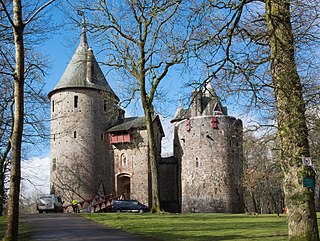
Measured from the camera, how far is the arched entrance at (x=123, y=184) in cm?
4141

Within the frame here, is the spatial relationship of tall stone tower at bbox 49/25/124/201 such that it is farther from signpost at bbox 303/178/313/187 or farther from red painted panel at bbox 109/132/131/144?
signpost at bbox 303/178/313/187

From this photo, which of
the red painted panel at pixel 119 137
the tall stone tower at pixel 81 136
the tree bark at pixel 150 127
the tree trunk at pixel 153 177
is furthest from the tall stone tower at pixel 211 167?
the tree trunk at pixel 153 177

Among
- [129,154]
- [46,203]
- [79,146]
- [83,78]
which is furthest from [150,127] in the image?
[83,78]

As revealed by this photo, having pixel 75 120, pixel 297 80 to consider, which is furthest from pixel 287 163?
pixel 75 120

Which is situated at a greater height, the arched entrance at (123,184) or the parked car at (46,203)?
the arched entrance at (123,184)

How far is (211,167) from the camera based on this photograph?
38.3 metres

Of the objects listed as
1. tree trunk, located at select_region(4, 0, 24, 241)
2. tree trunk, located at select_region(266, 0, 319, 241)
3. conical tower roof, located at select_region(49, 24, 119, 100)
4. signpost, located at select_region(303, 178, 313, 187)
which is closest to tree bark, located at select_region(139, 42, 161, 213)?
tree trunk, located at select_region(4, 0, 24, 241)

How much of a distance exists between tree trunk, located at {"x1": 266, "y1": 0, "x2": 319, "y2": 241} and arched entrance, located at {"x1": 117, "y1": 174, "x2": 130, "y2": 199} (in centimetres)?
3282

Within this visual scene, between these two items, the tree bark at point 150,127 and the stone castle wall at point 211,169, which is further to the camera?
the stone castle wall at point 211,169

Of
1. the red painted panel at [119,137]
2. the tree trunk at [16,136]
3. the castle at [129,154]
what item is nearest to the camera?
the tree trunk at [16,136]

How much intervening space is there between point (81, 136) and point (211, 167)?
37.0ft

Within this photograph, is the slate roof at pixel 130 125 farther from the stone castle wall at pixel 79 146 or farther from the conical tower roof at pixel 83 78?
the conical tower roof at pixel 83 78

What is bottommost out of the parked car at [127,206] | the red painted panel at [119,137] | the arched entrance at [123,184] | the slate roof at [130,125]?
the parked car at [127,206]

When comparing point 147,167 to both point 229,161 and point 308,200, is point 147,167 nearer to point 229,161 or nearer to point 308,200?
point 229,161
